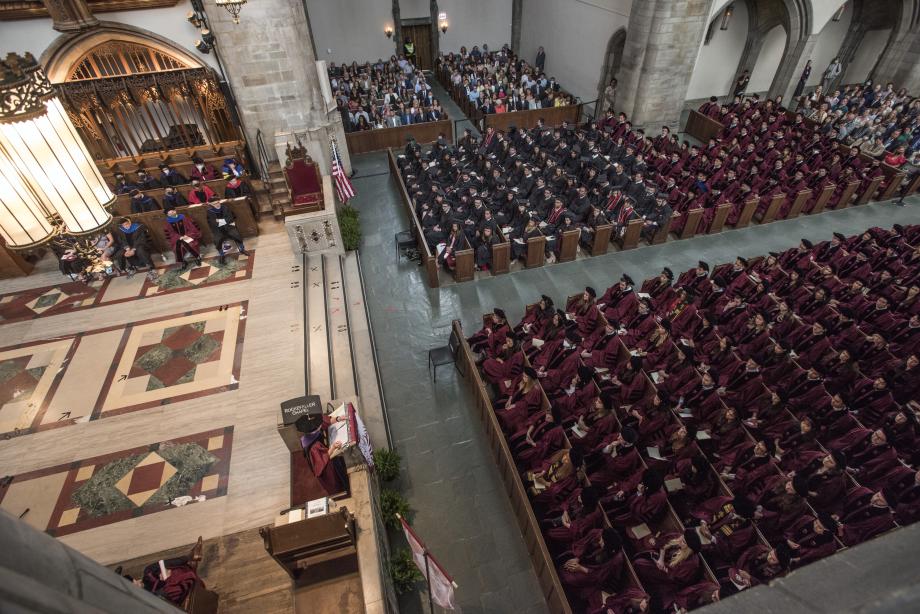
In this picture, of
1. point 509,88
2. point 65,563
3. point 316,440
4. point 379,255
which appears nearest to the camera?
point 65,563

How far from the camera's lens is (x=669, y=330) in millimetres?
8430

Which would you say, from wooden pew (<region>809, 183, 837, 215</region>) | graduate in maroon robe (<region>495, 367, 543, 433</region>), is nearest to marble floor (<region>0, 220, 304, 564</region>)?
graduate in maroon robe (<region>495, 367, 543, 433</region>)

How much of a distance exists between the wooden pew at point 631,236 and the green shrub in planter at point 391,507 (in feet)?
27.1

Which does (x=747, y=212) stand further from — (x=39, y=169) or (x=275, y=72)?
(x=39, y=169)

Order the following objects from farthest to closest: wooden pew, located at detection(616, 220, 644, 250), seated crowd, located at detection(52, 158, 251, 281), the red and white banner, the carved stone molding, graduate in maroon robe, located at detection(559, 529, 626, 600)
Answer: wooden pew, located at detection(616, 220, 644, 250) → seated crowd, located at detection(52, 158, 251, 281) → the carved stone molding → graduate in maroon robe, located at detection(559, 529, 626, 600) → the red and white banner

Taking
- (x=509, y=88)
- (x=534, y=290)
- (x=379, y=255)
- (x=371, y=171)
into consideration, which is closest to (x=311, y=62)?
(x=371, y=171)

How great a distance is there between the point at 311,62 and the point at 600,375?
35.5 feet

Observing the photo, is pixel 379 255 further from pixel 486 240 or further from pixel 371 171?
pixel 371 171

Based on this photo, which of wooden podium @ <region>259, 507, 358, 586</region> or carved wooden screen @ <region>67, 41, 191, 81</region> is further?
carved wooden screen @ <region>67, 41, 191, 81</region>

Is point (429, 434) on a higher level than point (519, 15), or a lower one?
lower

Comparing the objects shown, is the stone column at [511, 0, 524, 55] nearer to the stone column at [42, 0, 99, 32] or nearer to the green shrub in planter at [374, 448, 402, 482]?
the stone column at [42, 0, 99, 32]

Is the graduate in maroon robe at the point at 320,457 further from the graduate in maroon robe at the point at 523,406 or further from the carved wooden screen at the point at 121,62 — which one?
the carved wooden screen at the point at 121,62

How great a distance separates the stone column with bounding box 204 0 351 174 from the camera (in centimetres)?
1065

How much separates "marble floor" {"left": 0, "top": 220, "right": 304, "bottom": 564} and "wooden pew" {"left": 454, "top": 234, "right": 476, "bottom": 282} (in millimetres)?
3498
